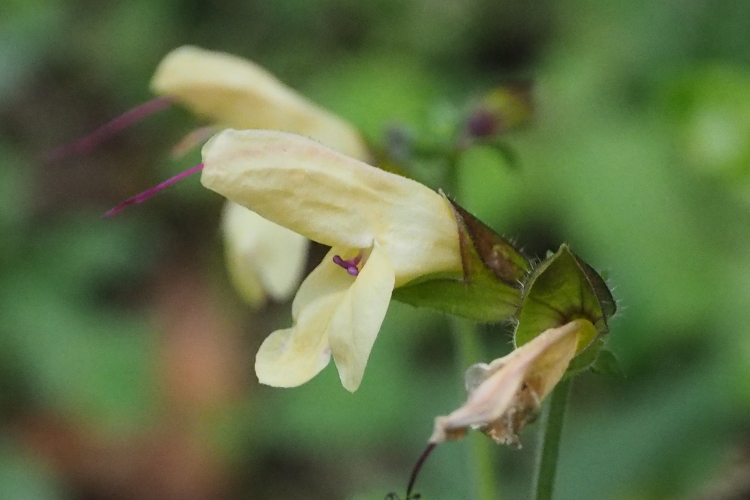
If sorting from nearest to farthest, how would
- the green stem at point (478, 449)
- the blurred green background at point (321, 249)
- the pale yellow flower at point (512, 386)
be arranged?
1. the pale yellow flower at point (512, 386)
2. the green stem at point (478, 449)
3. the blurred green background at point (321, 249)

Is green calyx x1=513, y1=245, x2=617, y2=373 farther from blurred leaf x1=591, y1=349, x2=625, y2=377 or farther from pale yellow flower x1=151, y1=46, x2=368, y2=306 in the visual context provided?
pale yellow flower x1=151, y1=46, x2=368, y2=306

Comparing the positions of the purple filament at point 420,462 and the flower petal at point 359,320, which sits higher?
the flower petal at point 359,320

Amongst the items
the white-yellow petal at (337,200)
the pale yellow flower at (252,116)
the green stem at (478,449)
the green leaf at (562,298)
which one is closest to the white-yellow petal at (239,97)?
the pale yellow flower at (252,116)

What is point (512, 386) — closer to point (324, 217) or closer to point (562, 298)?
point (562, 298)

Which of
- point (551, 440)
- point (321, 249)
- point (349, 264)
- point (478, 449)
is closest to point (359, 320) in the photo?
point (349, 264)

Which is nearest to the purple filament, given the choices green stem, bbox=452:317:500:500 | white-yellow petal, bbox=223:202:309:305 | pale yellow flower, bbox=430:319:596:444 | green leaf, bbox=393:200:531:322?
pale yellow flower, bbox=430:319:596:444

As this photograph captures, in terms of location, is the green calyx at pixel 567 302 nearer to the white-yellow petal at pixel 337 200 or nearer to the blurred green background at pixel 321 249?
the white-yellow petal at pixel 337 200

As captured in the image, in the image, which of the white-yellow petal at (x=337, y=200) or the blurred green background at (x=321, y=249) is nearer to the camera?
the white-yellow petal at (x=337, y=200)

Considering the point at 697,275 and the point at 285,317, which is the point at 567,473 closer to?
the point at 697,275
